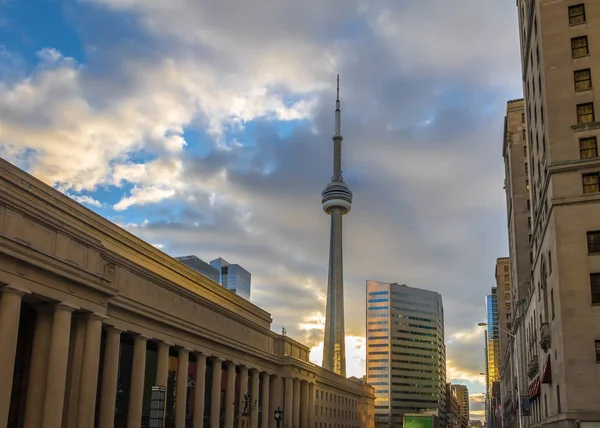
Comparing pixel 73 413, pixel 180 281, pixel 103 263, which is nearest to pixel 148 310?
pixel 103 263

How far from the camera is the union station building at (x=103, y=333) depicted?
42.0 m

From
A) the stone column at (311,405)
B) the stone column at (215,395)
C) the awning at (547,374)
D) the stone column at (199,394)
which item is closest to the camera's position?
the awning at (547,374)

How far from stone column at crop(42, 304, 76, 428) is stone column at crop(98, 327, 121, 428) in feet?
25.0

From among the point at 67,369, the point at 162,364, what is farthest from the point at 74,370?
the point at 162,364

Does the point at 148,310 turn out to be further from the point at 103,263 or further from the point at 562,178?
the point at 562,178

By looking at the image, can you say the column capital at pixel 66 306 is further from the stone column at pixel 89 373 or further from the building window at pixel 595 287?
the building window at pixel 595 287

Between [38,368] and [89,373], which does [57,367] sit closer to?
[38,368]

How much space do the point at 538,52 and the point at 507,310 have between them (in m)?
117

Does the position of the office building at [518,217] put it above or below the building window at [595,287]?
above

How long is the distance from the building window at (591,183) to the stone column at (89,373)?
37.0m

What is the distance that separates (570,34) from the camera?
54.1 metres

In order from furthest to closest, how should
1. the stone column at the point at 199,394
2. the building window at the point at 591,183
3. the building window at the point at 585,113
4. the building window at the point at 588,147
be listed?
the stone column at the point at 199,394 → the building window at the point at 585,113 → the building window at the point at 588,147 → the building window at the point at 591,183

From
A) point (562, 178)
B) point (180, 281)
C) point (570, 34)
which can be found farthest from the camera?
point (180, 281)

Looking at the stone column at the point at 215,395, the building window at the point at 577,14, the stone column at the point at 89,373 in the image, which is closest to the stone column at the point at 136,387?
the stone column at the point at 89,373
